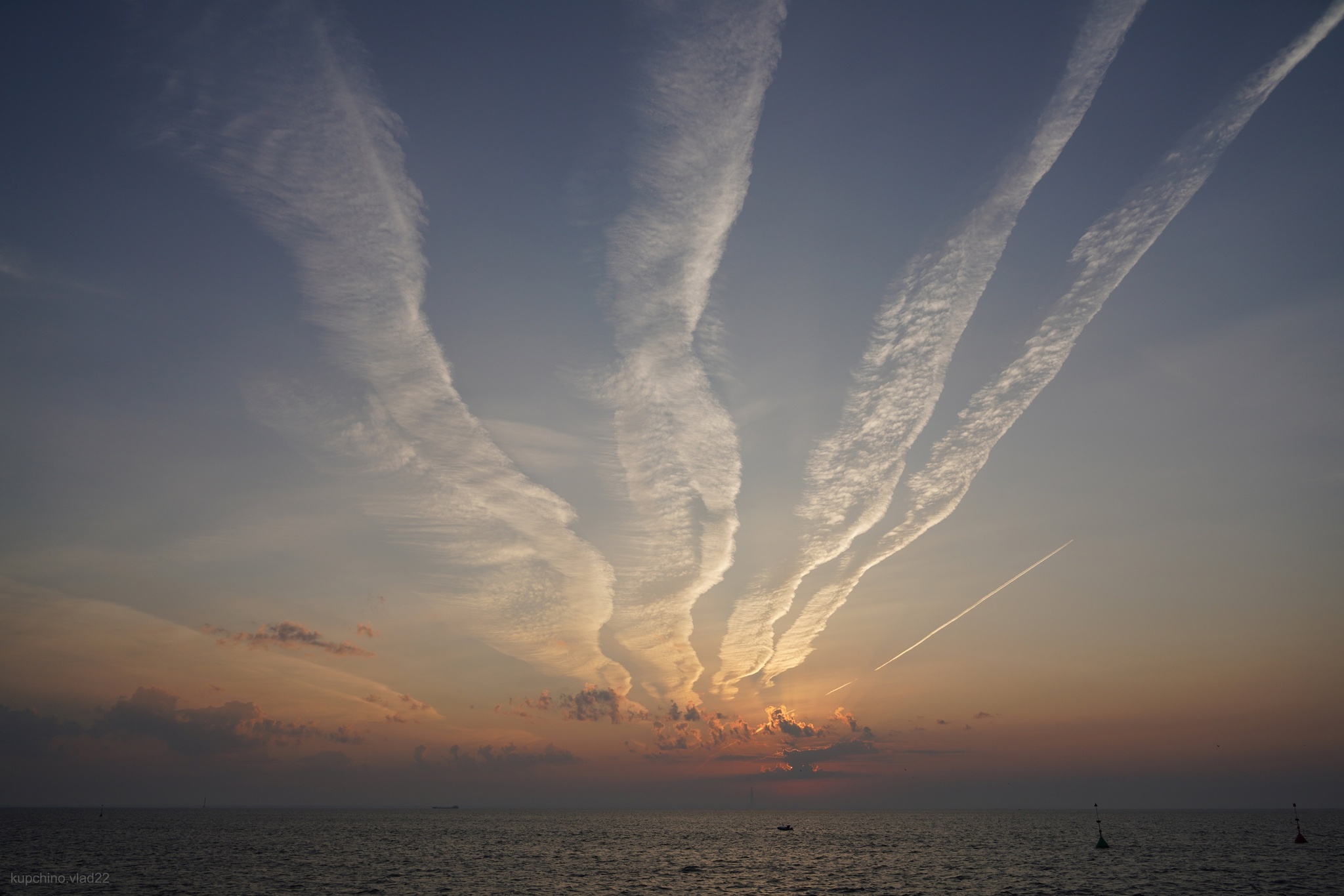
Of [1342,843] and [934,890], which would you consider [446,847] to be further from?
[1342,843]

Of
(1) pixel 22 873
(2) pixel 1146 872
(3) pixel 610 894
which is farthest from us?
(2) pixel 1146 872

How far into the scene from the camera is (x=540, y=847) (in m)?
175

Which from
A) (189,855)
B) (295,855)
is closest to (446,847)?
(295,855)

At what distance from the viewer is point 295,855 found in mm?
144750

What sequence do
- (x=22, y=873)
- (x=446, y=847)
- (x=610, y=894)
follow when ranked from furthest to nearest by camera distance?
(x=446, y=847), (x=22, y=873), (x=610, y=894)

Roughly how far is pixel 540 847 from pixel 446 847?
2248cm

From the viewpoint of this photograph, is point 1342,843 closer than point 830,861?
No

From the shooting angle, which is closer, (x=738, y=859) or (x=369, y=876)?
(x=369, y=876)

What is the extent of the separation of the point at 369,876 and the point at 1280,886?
125804mm

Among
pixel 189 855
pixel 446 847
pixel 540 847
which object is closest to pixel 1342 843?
pixel 540 847

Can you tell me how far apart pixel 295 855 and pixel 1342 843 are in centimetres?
23923

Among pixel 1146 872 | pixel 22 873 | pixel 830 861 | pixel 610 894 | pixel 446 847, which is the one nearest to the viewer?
pixel 610 894

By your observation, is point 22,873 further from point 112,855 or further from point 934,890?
point 934,890

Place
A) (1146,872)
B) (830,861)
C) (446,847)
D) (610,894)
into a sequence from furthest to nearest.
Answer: (446,847), (830,861), (1146,872), (610,894)
